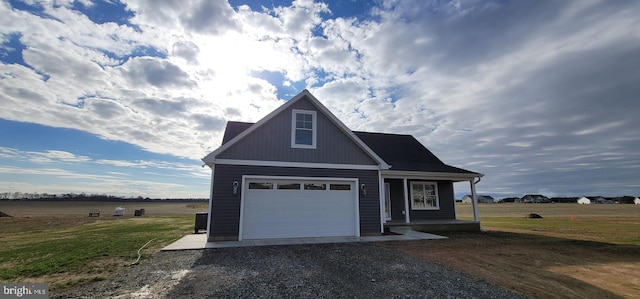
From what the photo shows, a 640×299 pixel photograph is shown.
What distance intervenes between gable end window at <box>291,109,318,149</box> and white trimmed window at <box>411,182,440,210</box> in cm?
722

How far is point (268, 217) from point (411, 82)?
9670mm

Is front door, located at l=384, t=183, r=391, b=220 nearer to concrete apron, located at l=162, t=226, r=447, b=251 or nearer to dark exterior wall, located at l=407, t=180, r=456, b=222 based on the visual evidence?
dark exterior wall, located at l=407, t=180, r=456, b=222

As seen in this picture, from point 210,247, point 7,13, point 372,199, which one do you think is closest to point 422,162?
point 372,199

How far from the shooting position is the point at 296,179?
11.0 metres

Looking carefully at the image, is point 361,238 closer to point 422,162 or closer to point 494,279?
point 494,279

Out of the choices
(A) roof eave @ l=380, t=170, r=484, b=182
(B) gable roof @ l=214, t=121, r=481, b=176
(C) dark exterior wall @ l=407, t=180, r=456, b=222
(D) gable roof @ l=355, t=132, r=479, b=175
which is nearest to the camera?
(A) roof eave @ l=380, t=170, r=484, b=182

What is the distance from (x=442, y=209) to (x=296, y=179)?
9.41 m

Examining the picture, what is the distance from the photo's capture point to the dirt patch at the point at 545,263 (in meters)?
5.02

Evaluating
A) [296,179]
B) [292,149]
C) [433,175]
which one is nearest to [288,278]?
[296,179]

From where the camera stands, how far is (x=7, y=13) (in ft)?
24.6

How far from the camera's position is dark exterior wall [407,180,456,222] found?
15250mm

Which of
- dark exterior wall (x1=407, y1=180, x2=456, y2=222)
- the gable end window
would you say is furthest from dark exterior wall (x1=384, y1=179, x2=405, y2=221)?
the gable end window

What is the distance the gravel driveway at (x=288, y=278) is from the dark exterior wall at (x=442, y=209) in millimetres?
8166

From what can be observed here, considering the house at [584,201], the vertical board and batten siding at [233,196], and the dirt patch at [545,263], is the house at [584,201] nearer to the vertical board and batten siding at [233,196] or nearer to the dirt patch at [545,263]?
the dirt patch at [545,263]
